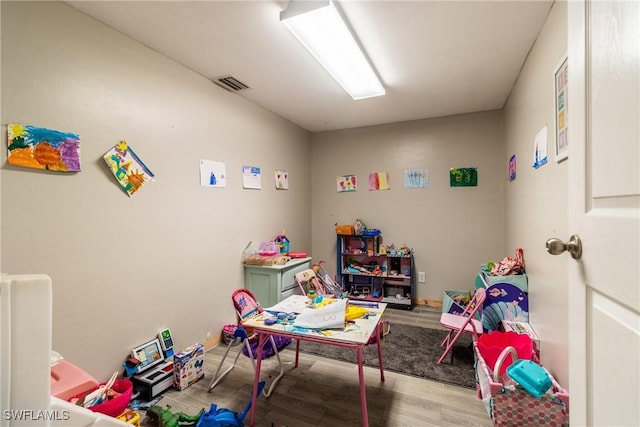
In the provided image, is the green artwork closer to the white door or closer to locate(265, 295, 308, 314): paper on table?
locate(265, 295, 308, 314): paper on table

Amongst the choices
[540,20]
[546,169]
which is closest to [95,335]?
[546,169]

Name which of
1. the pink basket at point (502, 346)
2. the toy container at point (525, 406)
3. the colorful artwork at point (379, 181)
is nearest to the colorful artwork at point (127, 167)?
the toy container at point (525, 406)

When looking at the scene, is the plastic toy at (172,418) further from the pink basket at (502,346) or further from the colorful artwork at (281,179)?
the colorful artwork at (281,179)

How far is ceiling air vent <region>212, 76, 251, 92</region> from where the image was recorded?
2791mm

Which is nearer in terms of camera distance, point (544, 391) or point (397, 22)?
point (544, 391)

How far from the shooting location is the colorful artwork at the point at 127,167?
2.00 m

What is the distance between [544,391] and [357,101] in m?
3.07

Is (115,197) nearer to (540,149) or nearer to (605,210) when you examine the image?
(605,210)

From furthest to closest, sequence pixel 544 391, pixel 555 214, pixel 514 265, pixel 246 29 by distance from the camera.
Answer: pixel 514 265
pixel 246 29
pixel 555 214
pixel 544 391

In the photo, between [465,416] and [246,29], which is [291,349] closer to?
[465,416]

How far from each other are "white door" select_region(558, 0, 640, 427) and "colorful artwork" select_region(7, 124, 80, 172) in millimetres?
2504

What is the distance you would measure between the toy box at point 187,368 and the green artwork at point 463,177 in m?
3.59

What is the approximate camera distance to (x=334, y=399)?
2033mm

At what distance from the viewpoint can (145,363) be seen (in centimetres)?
217
